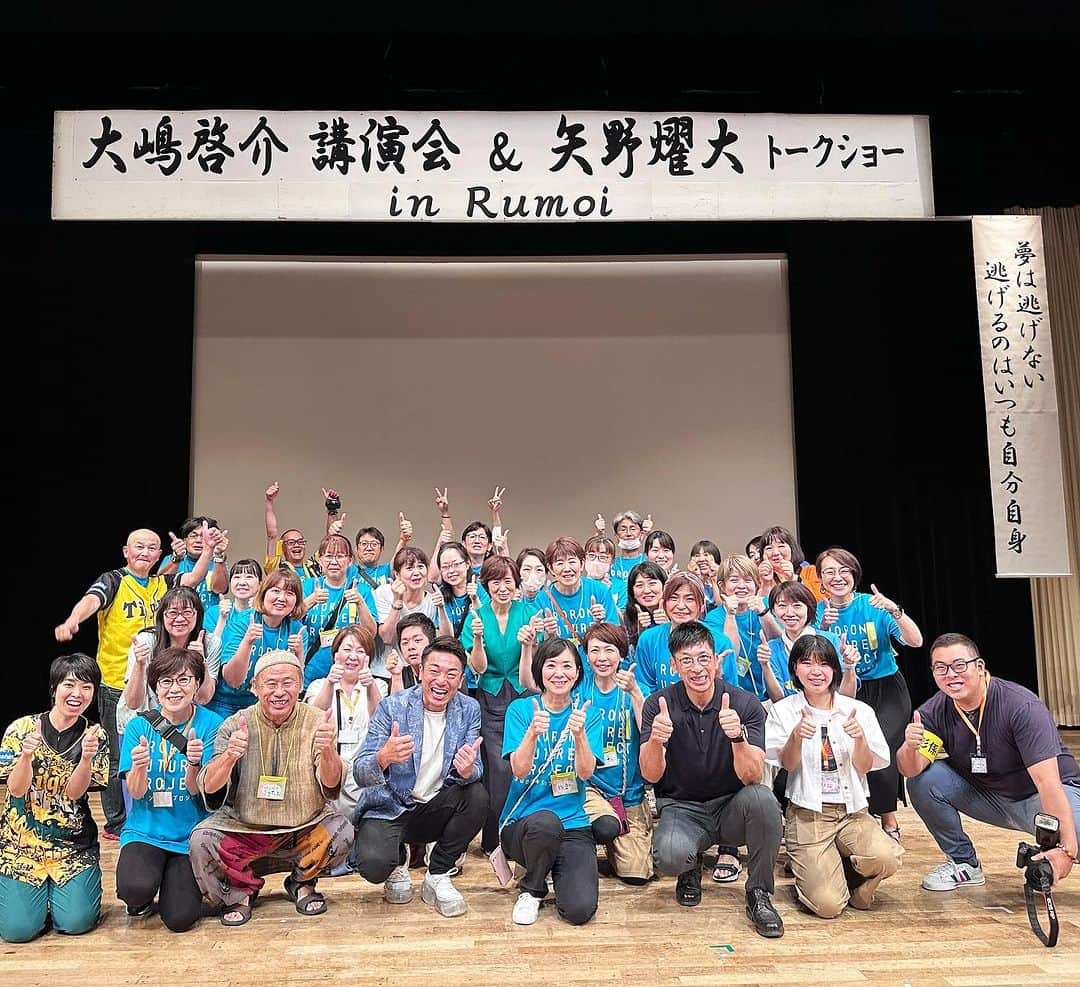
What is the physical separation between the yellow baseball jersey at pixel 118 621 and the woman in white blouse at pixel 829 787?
305cm

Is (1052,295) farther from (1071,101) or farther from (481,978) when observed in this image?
(481,978)

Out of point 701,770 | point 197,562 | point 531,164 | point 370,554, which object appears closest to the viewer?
point 701,770

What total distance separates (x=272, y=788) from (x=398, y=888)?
629 millimetres

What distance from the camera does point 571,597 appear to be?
458cm

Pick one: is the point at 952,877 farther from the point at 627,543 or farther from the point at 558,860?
the point at 627,543

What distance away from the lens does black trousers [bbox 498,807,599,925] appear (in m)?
3.20

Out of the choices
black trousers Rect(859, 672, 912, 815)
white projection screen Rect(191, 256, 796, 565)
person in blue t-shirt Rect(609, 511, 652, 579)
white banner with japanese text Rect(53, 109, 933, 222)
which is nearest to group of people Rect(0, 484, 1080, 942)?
black trousers Rect(859, 672, 912, 815)

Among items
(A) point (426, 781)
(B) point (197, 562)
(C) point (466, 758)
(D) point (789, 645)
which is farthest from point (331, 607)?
(D) point (789, 645)

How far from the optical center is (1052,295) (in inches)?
315

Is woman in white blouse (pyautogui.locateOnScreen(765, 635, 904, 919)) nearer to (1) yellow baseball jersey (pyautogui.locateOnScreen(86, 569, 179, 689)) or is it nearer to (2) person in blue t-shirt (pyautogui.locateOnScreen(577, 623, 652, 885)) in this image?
(2) person in blue t-shirt (pyautogui.locateOnScreen(577, 623, 652, 885))

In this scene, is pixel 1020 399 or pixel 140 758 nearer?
pixel 140 758

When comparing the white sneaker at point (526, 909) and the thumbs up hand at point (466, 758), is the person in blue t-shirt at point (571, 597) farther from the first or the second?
the white sneaker at point (526, 909)

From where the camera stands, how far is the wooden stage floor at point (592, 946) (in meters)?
2.72

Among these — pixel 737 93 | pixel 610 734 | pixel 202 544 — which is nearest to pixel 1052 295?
pixel 737 93
